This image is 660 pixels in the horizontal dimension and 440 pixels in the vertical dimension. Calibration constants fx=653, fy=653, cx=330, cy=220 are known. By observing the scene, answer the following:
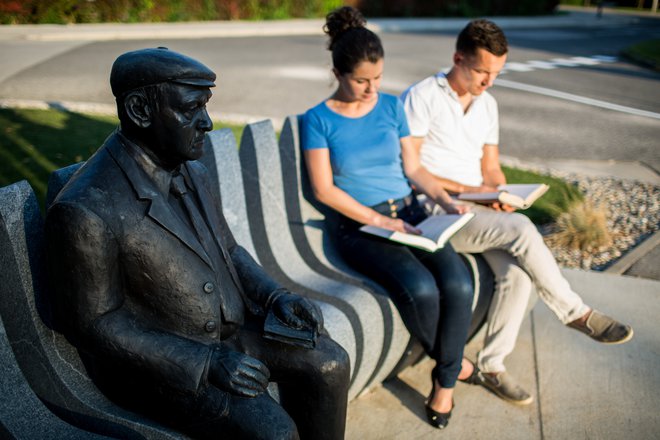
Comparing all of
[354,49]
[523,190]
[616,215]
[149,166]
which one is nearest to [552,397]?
[523,190]

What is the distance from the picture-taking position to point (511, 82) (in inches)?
530

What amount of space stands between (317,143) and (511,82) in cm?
1077

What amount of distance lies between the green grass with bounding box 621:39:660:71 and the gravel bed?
10281 millimetres

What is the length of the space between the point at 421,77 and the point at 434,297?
10.7 meters

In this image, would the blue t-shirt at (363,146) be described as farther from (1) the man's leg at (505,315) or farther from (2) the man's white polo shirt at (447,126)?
(1) the man's leg at (505,315)

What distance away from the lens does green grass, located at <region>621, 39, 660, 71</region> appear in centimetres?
1638

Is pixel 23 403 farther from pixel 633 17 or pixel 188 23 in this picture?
pixel 633 17

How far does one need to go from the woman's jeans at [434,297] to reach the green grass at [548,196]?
2962mm

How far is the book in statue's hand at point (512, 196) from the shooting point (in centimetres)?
394

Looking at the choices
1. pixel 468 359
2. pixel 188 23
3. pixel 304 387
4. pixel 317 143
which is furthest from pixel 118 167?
pixel 188 23

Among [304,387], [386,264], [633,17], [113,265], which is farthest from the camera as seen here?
[633,17]

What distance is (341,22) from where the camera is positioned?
3973mm

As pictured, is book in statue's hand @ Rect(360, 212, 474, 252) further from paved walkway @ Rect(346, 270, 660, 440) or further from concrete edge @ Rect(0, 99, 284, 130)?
concrete edge @ Rect(0, 99, 284, 130)

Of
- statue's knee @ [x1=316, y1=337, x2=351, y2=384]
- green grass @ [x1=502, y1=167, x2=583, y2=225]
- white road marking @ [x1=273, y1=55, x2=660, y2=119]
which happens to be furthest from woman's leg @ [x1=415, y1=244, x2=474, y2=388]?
white road marking @ [x1=273, y1=55, x2=660, y2=119]
